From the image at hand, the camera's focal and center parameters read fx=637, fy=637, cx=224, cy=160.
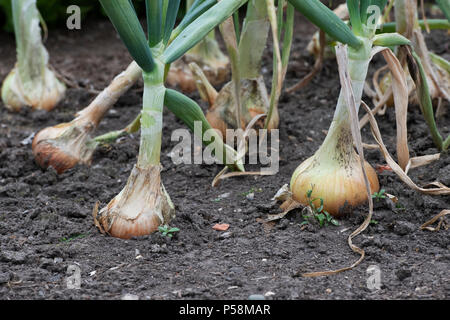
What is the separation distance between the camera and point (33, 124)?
2.67 metres

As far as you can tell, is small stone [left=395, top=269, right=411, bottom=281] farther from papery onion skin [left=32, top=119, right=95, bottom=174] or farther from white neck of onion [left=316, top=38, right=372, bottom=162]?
papery onion skin [left=32, top=119, right=95, bottom=174]

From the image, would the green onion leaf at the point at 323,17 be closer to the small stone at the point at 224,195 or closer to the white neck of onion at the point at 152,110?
the white neck of onion at the point at 152,110

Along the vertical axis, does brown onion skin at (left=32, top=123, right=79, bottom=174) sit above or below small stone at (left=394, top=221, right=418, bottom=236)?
above

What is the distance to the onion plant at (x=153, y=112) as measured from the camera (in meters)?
1.56

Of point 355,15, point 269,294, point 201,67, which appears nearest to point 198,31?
point 355,15

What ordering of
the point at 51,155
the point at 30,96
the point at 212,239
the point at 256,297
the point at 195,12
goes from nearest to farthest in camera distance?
the point at 256,297 → the point at 212,239 → the point at 195,12 → the point at 51,155 → the point at 30,96

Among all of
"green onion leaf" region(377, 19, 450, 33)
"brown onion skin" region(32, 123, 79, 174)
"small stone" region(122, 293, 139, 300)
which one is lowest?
"small stone" region(122, 293, 139, 300)

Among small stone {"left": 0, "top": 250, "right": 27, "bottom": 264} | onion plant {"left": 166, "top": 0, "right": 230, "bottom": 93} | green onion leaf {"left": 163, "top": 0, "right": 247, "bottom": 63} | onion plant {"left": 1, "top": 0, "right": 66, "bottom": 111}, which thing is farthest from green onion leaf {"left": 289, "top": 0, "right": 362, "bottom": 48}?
onion plant {"left": 1, "top": 0, "right": 66, "bottom": 111}

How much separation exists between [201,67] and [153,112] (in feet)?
4.23

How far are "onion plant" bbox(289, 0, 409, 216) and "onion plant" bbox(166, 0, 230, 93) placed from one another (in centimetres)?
119

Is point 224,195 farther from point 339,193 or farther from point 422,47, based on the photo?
point 422,47

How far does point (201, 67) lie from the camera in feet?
9.32

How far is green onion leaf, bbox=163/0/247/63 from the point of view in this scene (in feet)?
5.08

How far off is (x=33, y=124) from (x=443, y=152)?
5.38 feet
